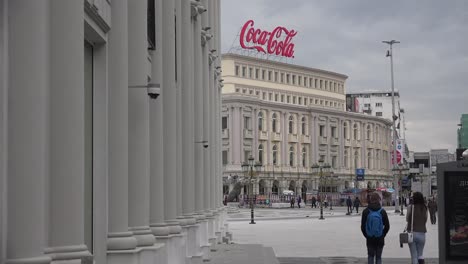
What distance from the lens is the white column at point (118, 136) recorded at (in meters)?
11.7

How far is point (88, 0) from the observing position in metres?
10.2

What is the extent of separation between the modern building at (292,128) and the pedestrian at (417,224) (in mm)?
102061

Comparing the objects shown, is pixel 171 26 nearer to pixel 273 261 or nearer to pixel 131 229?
pixel 131 229

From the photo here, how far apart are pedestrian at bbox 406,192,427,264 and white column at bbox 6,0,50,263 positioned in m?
10.6

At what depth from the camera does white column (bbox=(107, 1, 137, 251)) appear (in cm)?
1173

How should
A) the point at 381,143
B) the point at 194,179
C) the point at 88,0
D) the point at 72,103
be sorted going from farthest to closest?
the point at 381,143 → the point at 194,179 → the point at 88,0 → the point at 72,103

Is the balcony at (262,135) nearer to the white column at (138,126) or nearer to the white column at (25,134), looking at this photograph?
the white column at (138,126)

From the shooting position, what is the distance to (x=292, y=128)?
14000 cm

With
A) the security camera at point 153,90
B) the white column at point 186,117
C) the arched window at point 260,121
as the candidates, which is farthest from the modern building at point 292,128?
the security camera at point 153,90

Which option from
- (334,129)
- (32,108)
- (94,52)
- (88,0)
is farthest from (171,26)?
(334,129)

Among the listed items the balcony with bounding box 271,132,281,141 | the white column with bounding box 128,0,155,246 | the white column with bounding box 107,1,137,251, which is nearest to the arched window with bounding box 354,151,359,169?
the balcony with bounding box 271,132,281,141

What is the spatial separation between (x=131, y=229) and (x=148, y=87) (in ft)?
7.58

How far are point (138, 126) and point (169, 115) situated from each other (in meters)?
3.57

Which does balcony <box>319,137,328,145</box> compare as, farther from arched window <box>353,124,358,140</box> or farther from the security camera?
the security camera
